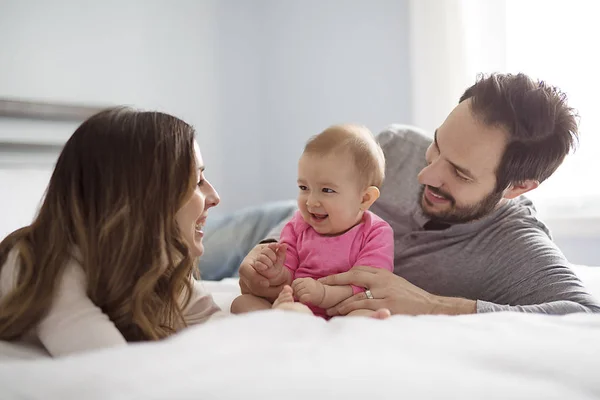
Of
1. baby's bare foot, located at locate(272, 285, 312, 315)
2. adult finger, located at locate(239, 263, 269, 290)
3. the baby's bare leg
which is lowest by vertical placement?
the baby's bare leg

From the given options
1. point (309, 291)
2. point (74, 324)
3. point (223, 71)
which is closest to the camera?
point (74, 324)

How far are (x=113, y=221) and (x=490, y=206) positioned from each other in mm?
929

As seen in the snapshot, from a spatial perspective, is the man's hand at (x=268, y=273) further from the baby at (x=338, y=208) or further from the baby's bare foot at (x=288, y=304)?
the baby's bare foot at (x=288, y=304)

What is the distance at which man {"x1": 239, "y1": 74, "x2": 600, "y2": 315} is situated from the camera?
1.45 meters

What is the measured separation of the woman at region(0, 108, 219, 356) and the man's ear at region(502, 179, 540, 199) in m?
0.82

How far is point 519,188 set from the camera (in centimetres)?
160

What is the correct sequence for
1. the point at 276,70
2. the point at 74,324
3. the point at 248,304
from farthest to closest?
the point at 276,70
the point at 248,304
the point at 74,324

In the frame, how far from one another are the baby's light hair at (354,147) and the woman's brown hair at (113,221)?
375 millimetres

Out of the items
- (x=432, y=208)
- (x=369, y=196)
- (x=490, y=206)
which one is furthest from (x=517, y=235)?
(x=369, y=196)

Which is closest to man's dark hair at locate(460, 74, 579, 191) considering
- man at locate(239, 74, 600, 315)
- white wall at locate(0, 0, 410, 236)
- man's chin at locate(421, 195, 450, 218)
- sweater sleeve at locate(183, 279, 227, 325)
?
man at locate(239, 74, 600, 315)

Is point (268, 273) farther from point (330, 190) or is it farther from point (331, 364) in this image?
point (331, 364)

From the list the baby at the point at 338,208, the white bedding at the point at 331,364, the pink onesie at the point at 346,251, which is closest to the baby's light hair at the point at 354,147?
the baby at the point at 338,208

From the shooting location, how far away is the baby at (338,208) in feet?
4.54

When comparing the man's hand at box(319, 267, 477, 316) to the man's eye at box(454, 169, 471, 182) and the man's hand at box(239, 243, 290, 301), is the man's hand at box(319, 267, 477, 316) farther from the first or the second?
the man's eye at box(454, 169, 471, 182)
